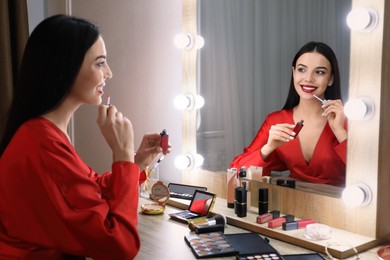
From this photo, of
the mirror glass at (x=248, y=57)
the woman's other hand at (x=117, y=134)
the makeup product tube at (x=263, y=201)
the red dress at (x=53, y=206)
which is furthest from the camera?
the makeup product tube at (x=263, y=201)

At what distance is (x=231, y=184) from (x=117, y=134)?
25.4 inches

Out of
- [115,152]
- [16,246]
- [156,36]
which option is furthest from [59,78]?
[156,36]

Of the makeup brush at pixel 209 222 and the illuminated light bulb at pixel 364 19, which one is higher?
the illuminated light bulb at pixel 364 19

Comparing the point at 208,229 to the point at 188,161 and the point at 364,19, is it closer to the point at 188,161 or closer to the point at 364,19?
the point at 188,161

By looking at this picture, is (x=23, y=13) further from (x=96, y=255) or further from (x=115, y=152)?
(x=96, y=255)

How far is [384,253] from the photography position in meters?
1.23

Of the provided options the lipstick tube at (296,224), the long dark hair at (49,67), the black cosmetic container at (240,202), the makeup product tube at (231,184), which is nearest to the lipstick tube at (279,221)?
the lipstick tube at (296,224)

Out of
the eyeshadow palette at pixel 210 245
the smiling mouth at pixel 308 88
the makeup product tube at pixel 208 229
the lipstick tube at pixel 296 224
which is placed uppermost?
the smiling mouth at pixel 308 88

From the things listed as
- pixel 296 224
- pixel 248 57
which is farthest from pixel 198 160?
pixel 296 224

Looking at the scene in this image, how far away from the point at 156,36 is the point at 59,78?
3.55 ft

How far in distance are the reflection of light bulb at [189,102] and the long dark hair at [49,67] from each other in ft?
2.80

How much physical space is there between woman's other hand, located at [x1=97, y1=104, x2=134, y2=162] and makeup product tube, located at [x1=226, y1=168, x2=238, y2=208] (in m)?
0.60

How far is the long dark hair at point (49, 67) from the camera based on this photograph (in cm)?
102

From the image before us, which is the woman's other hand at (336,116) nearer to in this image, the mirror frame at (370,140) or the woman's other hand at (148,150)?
the mirror frame at (370,140)
